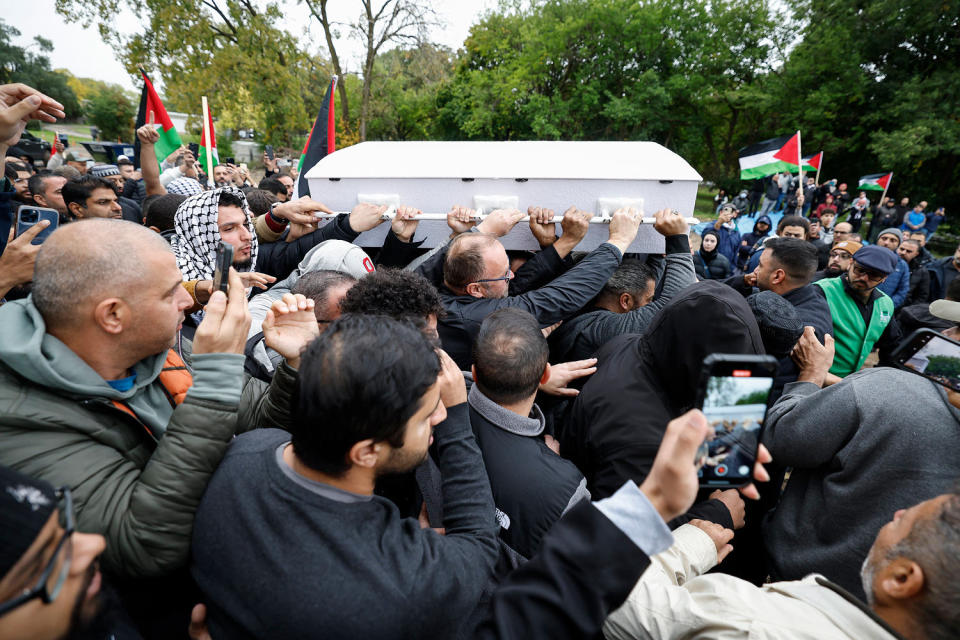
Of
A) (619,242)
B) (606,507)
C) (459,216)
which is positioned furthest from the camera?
(459,216)

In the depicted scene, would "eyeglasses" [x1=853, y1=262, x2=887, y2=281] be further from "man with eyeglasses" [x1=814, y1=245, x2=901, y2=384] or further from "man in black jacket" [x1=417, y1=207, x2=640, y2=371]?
"man in black jacket" [x1=417, y1=207, x2=640, y2=371]

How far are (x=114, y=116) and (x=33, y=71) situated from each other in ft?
53.9

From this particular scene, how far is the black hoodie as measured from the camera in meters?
1.77

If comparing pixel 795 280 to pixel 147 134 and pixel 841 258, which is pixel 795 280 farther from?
pixel 147 134

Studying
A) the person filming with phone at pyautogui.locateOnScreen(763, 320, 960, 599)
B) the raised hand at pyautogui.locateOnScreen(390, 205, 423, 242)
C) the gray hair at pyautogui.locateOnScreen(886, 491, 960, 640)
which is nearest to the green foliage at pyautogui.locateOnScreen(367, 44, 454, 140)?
the raised hand at pyautogui.locateOnScreen(390, 205, 423, 242)

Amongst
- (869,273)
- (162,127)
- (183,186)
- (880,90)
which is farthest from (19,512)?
(880,90)

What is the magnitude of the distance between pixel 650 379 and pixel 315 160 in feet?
14.0

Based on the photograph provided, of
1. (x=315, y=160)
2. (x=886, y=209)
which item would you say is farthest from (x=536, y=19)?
(x=315, y=160)

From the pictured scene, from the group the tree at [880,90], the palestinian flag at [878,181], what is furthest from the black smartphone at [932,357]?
the tree at [880,90]

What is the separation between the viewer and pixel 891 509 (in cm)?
153

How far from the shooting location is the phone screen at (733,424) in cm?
122

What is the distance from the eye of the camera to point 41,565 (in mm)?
775

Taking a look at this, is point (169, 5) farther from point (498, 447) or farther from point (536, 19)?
point (498, 447)

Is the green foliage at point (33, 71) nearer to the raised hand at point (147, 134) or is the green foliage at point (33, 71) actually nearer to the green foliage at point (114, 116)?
the green foliage at point (114, 116)
